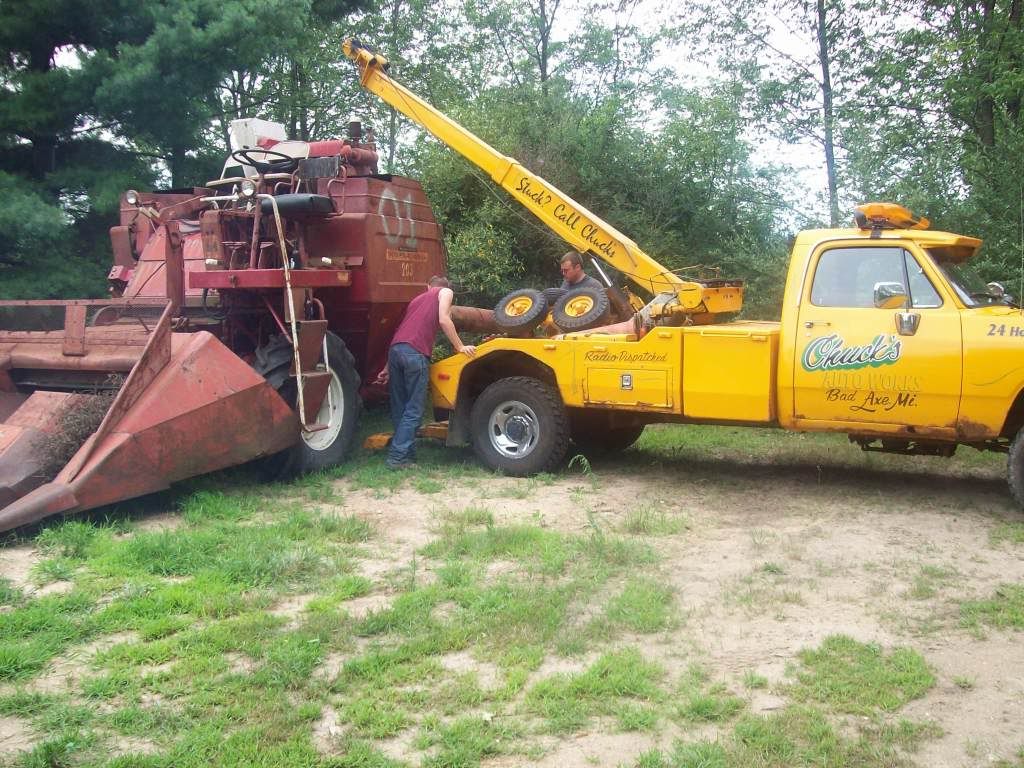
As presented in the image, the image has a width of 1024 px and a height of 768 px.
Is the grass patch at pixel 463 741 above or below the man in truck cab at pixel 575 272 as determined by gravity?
below

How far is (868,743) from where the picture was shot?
141 inches

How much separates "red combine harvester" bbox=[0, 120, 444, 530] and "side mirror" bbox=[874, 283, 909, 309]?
4.34 metres

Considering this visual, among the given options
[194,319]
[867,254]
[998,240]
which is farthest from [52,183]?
[998,240]

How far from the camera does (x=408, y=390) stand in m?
8.98

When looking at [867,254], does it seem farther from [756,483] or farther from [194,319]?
[194,319]

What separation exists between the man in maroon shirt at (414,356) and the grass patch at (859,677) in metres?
4.91

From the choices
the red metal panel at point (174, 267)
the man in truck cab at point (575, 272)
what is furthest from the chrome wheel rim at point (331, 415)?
the man in truck cab at point (575, 272)

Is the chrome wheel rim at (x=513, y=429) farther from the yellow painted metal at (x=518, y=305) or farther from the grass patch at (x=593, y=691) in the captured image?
the grass patch at (x=593, y=691)

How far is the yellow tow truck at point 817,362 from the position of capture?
268 inches

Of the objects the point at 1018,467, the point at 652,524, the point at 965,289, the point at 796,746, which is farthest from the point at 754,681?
the point at 965,289

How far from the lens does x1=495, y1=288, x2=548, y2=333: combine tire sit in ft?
28.8

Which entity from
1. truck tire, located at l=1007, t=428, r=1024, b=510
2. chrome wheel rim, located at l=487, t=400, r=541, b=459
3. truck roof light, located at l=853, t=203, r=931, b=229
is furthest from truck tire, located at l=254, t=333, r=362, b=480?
truck tire, located at l=1007, t=428, r=1024, b=510

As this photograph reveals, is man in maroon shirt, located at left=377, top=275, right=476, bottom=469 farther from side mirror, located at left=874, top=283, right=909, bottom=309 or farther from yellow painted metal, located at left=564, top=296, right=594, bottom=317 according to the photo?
side mirror, located at left=874, top=283, right=909, bottom=309

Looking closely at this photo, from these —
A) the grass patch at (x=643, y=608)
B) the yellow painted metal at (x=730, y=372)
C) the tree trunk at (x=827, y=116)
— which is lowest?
the grass patch at (x=643, y=608)
